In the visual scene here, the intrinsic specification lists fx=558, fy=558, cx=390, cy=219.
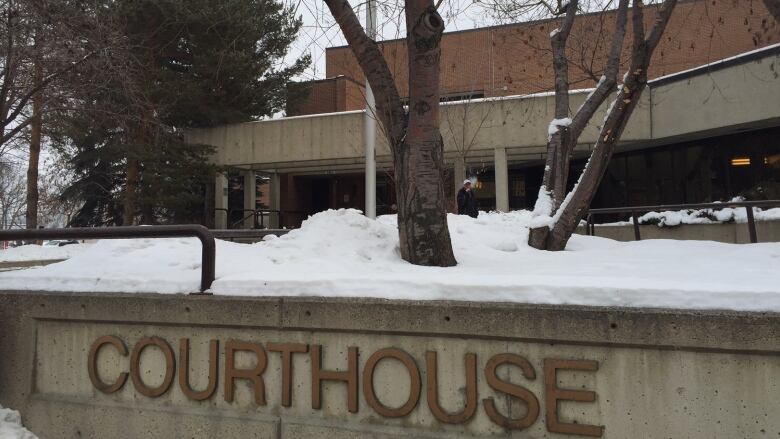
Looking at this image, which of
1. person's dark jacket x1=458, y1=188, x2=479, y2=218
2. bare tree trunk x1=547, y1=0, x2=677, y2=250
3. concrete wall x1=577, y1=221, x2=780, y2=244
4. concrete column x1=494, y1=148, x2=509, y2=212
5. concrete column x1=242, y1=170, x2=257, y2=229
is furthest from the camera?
concrete column x1=242, y1=170, x2=257, y2=229

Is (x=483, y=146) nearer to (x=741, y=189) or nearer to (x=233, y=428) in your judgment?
(x=741, y=189)

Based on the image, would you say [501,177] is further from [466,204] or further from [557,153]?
[557,153]

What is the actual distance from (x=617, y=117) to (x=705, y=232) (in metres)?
6.83

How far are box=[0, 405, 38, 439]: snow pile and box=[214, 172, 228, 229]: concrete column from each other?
1923cm

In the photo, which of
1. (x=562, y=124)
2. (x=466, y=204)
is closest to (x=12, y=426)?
(x=562, y=124)

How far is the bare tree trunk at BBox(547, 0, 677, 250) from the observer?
6.19 metres

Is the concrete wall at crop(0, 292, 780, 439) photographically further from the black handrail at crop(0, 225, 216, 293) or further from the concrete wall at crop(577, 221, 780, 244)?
the concrete wall at crop(577, 221, 780, 244)

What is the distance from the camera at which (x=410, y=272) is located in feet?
13.2

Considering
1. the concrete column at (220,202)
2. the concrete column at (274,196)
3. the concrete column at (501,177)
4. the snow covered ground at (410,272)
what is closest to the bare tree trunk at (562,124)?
the snow covered ground at (410,272)

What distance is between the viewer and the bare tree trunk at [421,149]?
15.7ft

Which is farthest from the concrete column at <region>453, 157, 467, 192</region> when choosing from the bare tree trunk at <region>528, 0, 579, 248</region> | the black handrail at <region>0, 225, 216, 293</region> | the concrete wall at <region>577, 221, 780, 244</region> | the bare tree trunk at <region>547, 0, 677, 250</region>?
the black handrail at <region>0, 225, 216, 293</region>

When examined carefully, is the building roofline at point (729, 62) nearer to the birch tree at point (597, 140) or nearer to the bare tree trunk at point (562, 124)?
the bare tree trunk at point (562, 124)

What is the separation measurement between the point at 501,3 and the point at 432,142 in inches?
230

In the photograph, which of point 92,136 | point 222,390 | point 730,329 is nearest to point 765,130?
point 730,329
